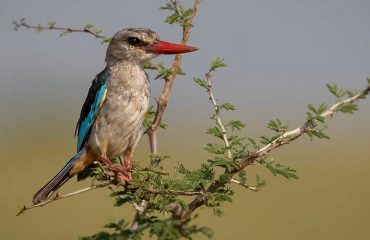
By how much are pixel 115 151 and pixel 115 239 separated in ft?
6.58

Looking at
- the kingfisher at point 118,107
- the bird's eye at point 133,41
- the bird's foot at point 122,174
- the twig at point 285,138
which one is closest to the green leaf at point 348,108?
the twig at point 285,138

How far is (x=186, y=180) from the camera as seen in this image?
313 cm

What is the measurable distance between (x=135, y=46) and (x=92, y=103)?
491 mm

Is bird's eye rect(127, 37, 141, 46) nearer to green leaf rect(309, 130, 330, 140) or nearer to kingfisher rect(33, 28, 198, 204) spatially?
kingfisher rect(33, 28, 198, 204)

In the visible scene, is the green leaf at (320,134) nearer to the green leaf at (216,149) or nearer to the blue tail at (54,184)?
the green leaf at (216,149)

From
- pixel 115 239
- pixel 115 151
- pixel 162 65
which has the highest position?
pixel 162 65

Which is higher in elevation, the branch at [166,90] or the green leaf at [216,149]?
the branch at [166,90]

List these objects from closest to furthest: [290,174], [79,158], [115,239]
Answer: [115,239]
[290,174]
[79,158]

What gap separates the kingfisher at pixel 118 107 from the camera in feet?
15.0

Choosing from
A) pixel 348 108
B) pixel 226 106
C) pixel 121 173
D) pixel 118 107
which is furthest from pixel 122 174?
pixel 348 108

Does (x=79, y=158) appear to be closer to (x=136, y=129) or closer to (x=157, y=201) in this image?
(x=136, y=129)

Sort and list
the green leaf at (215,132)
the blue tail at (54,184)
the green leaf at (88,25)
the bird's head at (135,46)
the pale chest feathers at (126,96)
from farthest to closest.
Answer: the bird's head at (135,46) < the pale chest feathers at (126,96) < the blue tail at (54,184) < the green leaf at (88,25) < the green leaf at (215,132)

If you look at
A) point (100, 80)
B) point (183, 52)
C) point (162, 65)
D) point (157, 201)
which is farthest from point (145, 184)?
point (100, 80)

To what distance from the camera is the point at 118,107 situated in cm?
463
